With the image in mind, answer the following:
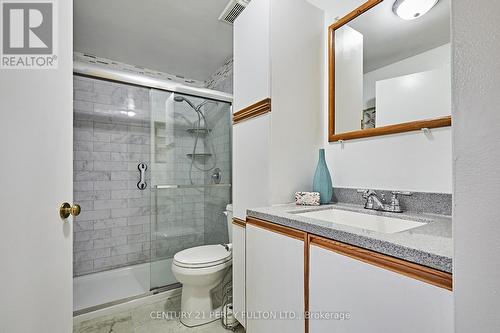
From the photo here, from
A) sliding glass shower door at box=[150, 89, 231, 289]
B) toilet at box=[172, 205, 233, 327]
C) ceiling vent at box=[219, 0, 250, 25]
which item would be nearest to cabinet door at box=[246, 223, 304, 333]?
toilet at box=[172, 205, 233, 327]

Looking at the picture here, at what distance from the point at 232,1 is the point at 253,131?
106cm

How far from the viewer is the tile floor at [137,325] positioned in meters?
1.54

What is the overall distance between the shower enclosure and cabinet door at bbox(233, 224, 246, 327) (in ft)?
2.24

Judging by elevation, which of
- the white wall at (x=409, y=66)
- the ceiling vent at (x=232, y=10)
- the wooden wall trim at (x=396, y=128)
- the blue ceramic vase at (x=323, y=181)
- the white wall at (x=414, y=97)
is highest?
the ceiling vent at (x=232, y=10)

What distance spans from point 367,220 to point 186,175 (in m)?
1.60

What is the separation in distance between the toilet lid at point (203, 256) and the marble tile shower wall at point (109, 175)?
3.91ft

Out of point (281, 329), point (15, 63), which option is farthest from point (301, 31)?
point (281, 329)

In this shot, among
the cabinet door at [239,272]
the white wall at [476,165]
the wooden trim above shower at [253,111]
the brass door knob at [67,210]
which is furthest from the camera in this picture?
the cabinet door at [239,272]

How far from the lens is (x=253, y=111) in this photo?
1.43 m

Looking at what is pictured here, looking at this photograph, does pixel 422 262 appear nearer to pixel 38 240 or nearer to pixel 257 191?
pixel 257 191

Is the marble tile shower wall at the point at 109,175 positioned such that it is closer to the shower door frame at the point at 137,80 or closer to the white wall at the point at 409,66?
the shower door frame at the point at 137,80

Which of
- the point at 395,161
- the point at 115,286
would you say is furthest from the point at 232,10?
the point at 115,286

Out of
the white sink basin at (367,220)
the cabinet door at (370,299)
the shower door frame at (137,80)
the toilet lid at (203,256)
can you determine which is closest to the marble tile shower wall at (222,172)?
the shower door frame at (137,80)

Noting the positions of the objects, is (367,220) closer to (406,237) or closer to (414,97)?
(406,237)
